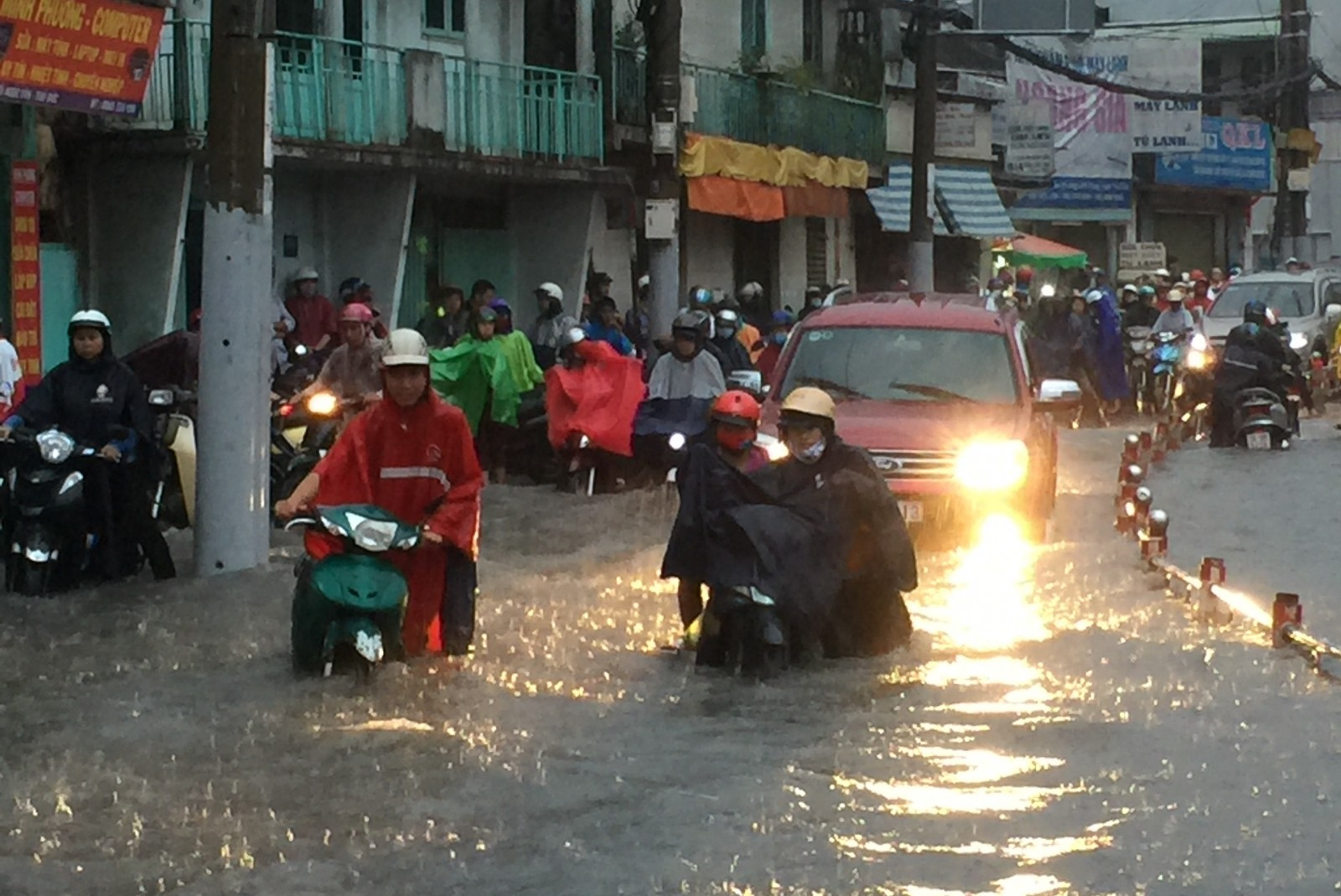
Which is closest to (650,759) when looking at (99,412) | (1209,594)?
(1209,594)

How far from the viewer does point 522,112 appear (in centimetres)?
2575

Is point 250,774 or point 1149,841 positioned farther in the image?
point 250,774

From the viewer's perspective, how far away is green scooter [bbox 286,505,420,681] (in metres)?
9.41

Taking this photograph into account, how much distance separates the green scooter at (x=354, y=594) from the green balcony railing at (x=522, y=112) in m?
15.1

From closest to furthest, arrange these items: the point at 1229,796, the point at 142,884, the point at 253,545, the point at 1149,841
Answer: the point at 142,884
the point at 1149,841
the point at 1229,796
the point at 253,545

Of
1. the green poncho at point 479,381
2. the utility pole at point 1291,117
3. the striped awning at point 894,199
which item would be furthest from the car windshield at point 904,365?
the utility pole at point 1291,117

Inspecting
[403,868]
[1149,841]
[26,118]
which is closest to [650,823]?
[403,868]

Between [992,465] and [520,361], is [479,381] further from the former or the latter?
[992,465]

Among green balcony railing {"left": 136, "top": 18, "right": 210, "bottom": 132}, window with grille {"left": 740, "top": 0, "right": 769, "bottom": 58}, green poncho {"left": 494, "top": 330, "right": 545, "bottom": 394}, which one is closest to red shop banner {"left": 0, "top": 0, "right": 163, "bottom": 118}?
green balcony railing {"left": 136, "top": 18, "right": 210, "bottom": 132}

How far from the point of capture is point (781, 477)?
10047 mm

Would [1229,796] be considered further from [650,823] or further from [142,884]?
[142,884]

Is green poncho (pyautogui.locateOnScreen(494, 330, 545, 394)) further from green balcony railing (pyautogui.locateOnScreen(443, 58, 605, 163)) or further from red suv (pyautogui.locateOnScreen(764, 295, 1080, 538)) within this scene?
green balcony railing (pyautogui.locateOnScreen(443, 58, 605, 163))

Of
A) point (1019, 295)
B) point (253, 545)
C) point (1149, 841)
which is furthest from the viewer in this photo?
point (1019, 295)

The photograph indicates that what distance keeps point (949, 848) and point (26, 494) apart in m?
6.75
